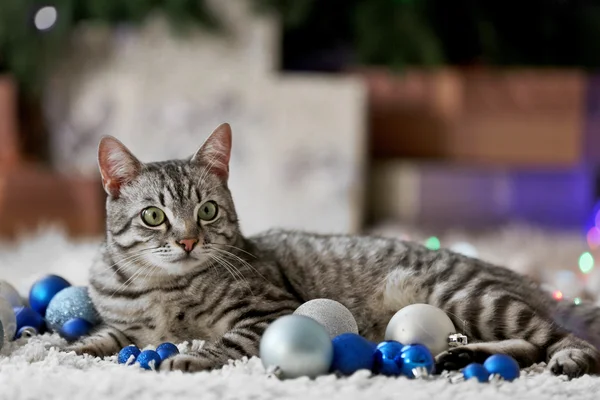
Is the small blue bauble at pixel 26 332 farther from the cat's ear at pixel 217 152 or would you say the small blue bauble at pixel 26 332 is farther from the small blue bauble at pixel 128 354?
the cat's ear at pixel 217 152

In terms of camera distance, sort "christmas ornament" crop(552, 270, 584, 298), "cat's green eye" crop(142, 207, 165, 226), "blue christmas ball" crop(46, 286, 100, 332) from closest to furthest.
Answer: "cat's green eye" crop(142, 207, 165, 226) → "blue christmas ball" crop(46, 286, 100, 332) → "christmas ornament" crop(552, 270, 584, 298)

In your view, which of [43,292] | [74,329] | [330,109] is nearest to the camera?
[74,329]

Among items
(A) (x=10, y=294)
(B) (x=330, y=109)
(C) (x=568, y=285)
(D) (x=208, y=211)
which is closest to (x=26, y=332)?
(A) (x=10, y=294)

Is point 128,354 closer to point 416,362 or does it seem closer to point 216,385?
point 216,385

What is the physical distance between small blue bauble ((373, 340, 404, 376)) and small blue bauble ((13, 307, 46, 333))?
66 cm

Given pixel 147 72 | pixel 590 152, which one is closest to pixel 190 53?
pixel 147 72

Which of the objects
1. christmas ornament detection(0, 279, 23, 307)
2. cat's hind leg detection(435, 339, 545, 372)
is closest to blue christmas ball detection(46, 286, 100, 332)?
christmas ornament detection(0, 279, 23, 307)

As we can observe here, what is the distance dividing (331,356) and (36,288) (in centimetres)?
71

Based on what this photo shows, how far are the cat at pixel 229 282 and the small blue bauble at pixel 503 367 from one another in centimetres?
7

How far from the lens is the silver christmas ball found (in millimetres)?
1166

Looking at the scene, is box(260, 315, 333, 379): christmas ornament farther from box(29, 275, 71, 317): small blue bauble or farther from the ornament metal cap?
box(29, 275, 71, 317): small blue bauble

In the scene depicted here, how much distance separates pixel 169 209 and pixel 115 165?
0.14 m

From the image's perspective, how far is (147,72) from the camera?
2961mm

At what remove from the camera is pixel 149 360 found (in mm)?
1117
